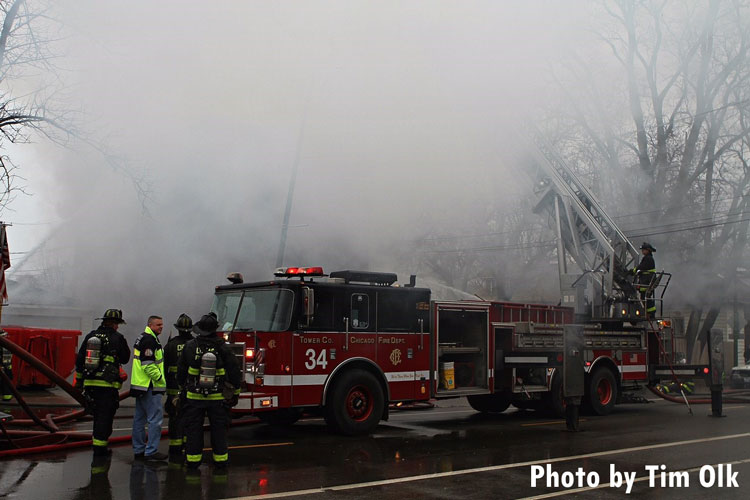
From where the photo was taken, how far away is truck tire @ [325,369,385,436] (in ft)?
31.9

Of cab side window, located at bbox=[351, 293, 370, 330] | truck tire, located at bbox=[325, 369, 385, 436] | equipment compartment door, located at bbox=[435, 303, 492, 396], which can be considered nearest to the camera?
truck tire, located at bbox=[325, 369, 385, 436]

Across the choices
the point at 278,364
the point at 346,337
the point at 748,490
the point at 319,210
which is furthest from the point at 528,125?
the point at 748,490

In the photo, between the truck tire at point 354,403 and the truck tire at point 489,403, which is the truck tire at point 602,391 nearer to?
the truck tire at point 489,403

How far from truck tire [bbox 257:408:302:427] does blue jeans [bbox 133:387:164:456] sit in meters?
1.72

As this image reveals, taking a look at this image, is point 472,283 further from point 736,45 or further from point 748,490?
point 748,490

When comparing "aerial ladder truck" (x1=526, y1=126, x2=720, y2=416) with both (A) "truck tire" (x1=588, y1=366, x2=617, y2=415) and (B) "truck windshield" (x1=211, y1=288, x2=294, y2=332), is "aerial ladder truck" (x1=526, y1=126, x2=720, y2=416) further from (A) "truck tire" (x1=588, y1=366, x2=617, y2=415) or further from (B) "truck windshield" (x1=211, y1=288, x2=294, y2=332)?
(B) "truck windshield" (x1=211, y1=288, x2=294, y2=332)

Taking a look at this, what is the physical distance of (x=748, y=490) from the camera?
682cm

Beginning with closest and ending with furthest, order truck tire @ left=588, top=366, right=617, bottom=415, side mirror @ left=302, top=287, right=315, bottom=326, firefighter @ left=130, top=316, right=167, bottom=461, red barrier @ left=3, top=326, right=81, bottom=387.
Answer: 1. firefighter @ left=130, top=316, right=167, bottom=461
2. side mirror @ left=302, top=287, right=315, bottom=326
3. truck tire @ left=588, top=366, right=617, bottom=415
4. red barrier @ left=3, top=326, right=81, bottom=387

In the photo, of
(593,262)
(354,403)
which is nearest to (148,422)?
(354,403)

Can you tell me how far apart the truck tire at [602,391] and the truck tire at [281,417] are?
18.1ft

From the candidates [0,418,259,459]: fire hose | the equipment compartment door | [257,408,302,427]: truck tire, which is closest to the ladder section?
the equipment compartment door

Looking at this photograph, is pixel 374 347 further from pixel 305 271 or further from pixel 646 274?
pixel 646 274

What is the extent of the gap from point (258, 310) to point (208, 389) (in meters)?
2.62

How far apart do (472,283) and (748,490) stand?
26.0 m
